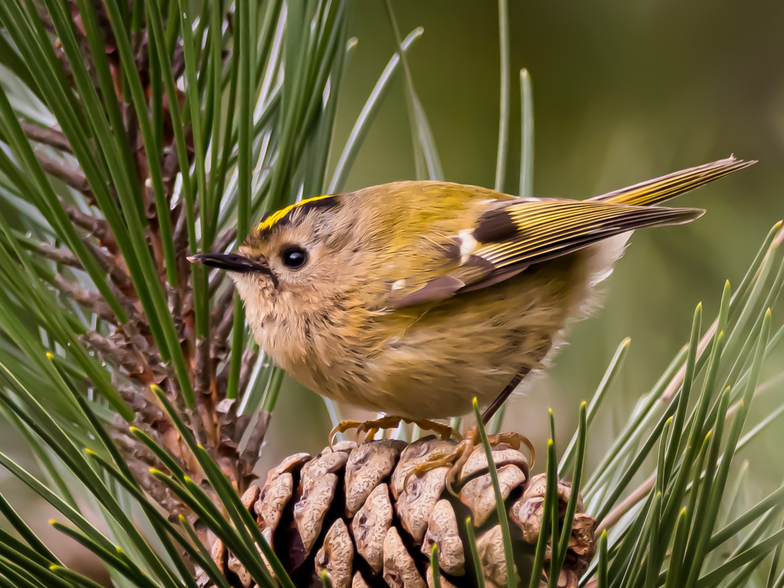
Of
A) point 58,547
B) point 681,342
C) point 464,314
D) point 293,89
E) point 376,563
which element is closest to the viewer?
point 376,563

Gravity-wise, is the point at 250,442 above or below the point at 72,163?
below

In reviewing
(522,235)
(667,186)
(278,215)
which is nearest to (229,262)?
(278,215)

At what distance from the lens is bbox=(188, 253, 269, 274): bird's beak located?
1.78 ft

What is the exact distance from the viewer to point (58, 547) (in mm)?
991

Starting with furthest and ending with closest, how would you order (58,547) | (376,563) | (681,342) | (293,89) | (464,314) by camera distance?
(58,547), (681,342), (464,314), (293,89), (376,563)

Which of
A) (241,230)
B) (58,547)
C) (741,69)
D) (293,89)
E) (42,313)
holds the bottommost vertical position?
(58,547)

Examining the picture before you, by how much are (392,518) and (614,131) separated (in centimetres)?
70

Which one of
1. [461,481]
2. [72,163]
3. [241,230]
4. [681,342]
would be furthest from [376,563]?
[681,342]

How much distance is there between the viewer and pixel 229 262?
603 millimetres

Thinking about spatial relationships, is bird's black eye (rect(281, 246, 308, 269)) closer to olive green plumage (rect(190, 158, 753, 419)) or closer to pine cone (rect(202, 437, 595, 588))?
olive green plumage (rect(190, 158, 753, 419))

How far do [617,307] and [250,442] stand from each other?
610 millimetres

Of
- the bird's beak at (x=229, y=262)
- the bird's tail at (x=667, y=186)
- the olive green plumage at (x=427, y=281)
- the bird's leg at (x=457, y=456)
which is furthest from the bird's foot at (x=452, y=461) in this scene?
the bird's tail at (x=667, y=186)

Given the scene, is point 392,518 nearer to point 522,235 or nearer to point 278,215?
A: point 278,215

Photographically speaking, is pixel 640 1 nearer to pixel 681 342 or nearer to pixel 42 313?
pixel 681 342
